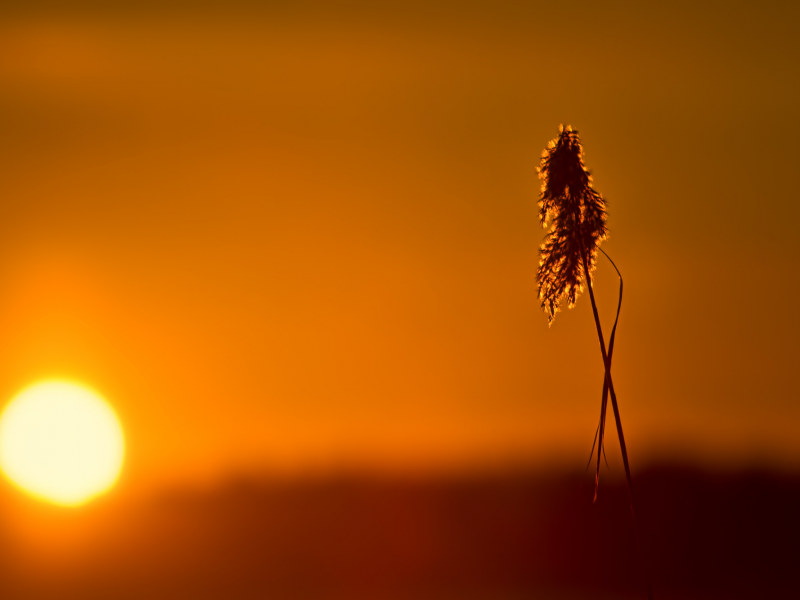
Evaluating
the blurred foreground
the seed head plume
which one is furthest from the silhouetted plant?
the blurred foreground

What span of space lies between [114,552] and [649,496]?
5607cm

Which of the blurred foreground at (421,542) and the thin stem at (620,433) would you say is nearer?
the thin stem at (620,433)

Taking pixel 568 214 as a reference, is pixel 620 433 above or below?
below

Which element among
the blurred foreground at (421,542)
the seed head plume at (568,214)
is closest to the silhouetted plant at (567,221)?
the seed head plume at (568,214)

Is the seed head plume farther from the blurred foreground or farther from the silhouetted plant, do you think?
the blurred foreground

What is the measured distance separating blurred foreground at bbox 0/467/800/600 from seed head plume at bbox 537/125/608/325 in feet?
155

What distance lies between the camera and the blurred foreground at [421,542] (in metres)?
64.7

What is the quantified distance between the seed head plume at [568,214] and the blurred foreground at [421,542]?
47.3m

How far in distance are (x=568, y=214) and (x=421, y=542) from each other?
317ft

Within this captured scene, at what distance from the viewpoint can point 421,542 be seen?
98188mm

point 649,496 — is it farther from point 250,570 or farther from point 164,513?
point 164,513

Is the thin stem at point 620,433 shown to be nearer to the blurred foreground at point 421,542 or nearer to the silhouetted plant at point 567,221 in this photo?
the silhouetted plant at point 567,221

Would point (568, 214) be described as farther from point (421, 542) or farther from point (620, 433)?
point (421, 542)

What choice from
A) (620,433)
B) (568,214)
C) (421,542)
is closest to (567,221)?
(568,214)
